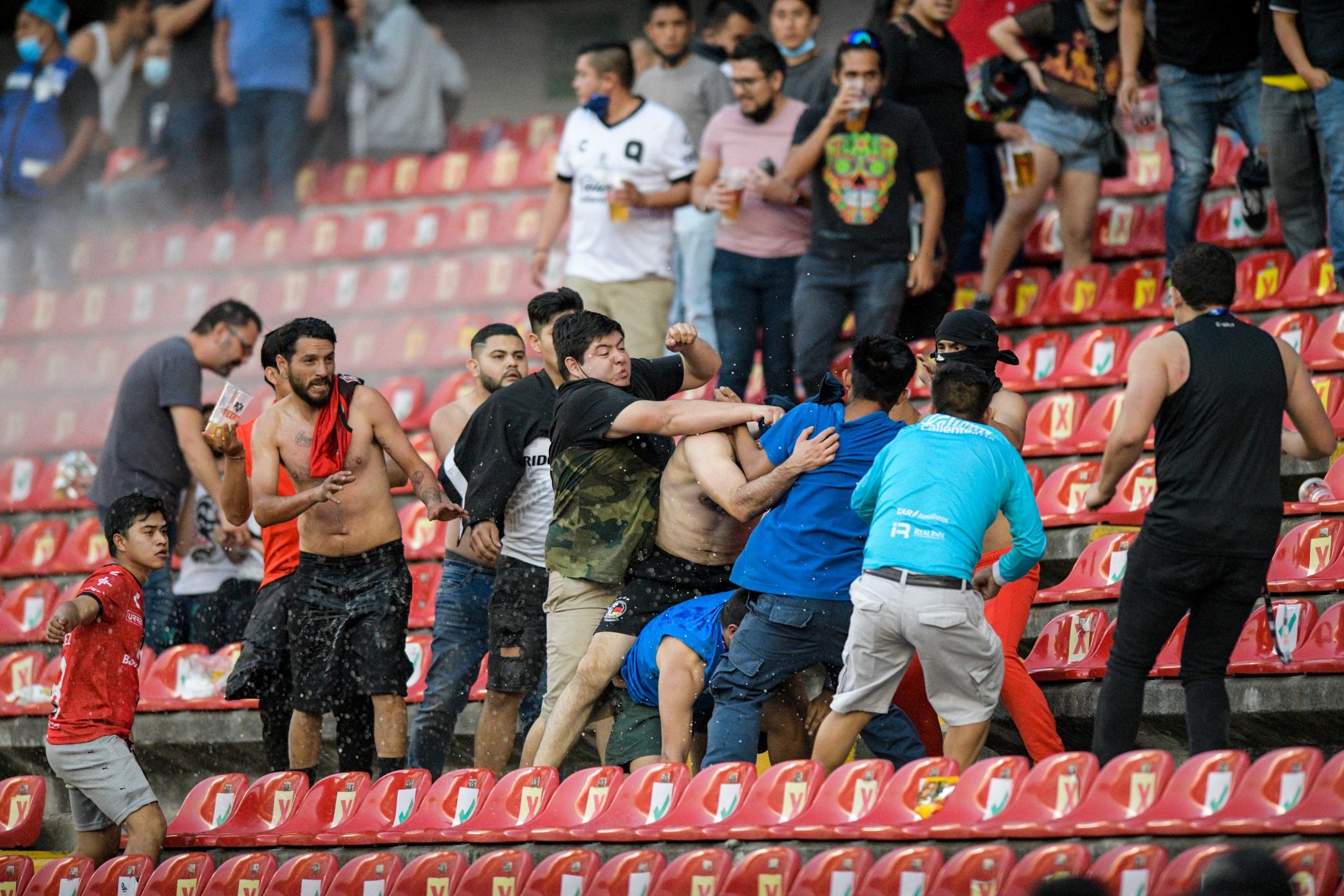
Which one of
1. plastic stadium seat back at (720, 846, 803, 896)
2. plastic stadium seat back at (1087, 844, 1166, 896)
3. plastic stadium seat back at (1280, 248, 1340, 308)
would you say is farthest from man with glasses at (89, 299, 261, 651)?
plastic stadium seat back at (1087, 844, 1166, 896)

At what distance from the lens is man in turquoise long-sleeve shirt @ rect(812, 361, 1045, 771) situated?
524 centimetres

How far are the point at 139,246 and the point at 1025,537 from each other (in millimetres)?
9901

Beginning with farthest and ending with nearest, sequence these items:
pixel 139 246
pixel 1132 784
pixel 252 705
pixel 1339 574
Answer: pixel 139 246
pixel 252 705
pixel 1339 574
pixel 1132 784

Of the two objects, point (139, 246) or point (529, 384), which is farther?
point (139, 246)

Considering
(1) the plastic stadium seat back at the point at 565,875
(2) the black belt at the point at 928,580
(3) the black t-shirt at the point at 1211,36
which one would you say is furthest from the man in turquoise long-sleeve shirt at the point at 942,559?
(3) the black t-shirt at the point at 1211,36

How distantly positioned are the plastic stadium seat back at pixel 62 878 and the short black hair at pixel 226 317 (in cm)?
277

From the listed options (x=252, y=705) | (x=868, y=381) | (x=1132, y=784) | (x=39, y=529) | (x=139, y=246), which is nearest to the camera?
(x=1132, y=784)

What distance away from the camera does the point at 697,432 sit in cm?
586

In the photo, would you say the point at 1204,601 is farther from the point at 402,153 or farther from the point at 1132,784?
the point at 402,153

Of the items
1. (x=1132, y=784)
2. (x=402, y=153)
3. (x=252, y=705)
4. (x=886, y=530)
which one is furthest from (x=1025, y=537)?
(x=402, y=153)

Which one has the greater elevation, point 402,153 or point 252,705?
point 402,153

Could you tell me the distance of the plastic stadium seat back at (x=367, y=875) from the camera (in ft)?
20.0

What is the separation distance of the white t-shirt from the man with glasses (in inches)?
67.4

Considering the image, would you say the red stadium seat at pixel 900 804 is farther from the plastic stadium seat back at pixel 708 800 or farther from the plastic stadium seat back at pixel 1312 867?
the plastic stadium seat back at pixel 1312 867
